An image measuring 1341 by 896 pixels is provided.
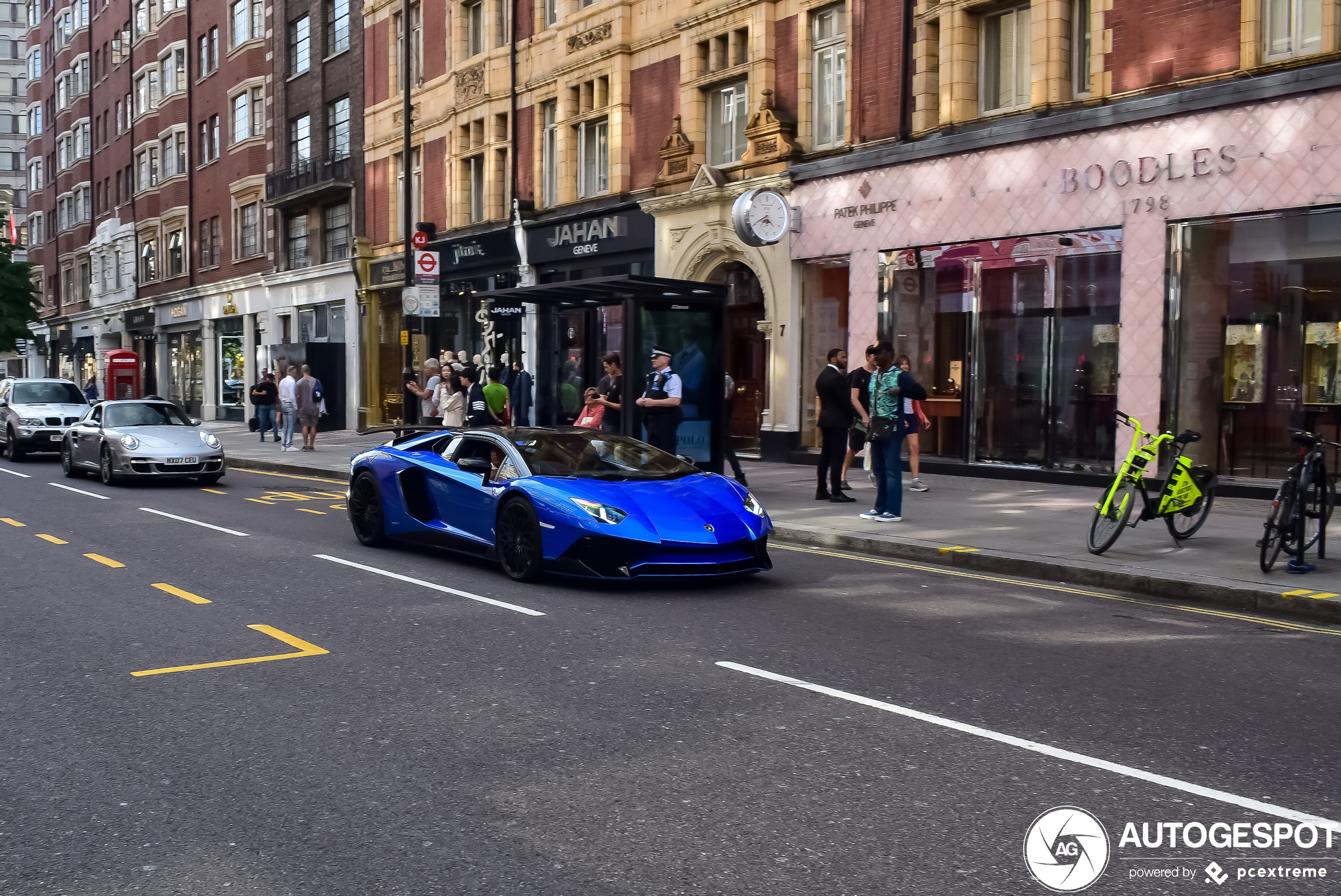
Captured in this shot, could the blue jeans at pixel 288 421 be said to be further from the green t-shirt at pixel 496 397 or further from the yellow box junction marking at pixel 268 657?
the yellow box junction marking at pixel 268 657

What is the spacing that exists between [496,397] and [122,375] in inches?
1182

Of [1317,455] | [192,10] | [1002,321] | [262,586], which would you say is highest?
[192,10]

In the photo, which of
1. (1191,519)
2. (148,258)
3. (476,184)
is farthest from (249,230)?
(1191,519)

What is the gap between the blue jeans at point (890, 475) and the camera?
43.5ft

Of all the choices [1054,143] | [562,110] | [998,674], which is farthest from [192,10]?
[998,674]

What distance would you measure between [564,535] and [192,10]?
43.8 meters

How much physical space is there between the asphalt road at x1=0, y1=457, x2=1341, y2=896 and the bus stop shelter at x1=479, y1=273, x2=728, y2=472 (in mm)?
6613

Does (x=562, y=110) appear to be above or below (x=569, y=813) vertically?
above

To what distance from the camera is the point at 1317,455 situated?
10.1 m

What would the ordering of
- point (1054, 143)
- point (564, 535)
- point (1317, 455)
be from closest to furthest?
point (564, 535) → point (1317, 455) → point (1054, 143)

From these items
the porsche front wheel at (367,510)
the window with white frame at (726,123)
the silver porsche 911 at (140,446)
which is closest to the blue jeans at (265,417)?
the silver porsche 911 at (140,446)

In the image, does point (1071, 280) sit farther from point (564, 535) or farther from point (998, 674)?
point (998, 674)

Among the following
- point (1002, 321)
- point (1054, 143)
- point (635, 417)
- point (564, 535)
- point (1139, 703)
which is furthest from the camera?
point (1002, 321)

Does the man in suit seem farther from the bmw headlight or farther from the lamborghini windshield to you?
the bmw headlight
